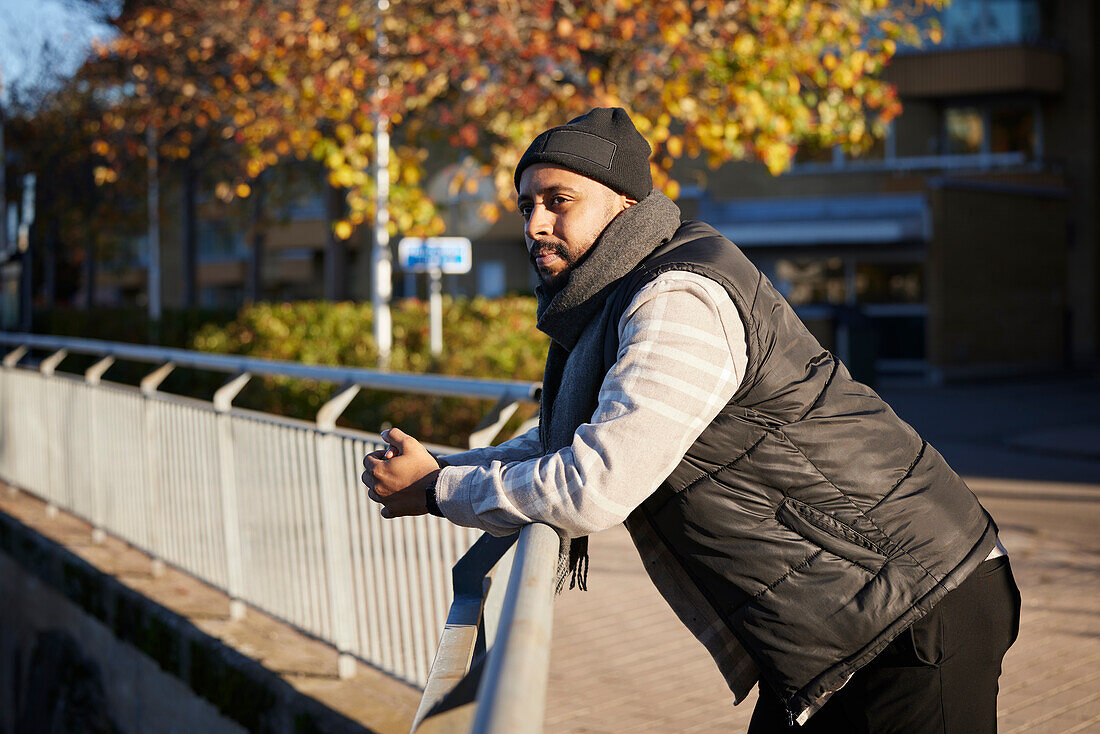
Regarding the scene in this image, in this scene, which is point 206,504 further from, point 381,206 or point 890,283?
point 890,283

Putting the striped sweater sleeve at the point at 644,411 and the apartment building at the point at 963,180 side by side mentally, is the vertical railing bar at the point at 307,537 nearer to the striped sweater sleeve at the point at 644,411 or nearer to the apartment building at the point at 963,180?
the striped sweater sleeve at the point at 644,411

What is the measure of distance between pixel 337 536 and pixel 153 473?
2191 mm

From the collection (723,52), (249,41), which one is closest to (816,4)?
(723,52)

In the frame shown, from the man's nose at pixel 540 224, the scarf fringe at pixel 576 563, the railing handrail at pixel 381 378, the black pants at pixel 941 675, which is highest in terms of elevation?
the man's nose at pixel 540 224

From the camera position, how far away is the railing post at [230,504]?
5.26 meters

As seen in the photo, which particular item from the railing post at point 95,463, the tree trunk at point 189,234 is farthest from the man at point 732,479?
the tree trunk at point 189,234

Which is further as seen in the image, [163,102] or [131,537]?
[163,102]

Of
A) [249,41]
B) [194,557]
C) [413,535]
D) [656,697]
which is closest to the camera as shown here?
Result: [413,535]

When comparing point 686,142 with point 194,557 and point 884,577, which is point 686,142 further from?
point 884,577

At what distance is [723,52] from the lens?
8.98 m

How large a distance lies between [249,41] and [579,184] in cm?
A: 890

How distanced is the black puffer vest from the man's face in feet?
0.51

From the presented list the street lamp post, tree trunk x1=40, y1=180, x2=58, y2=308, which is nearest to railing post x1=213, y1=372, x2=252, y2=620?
the street lamp post

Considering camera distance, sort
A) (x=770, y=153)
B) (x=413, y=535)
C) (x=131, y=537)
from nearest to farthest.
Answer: (x=413, y=535) < (x=131, y=537) < (x=770, y=153)
